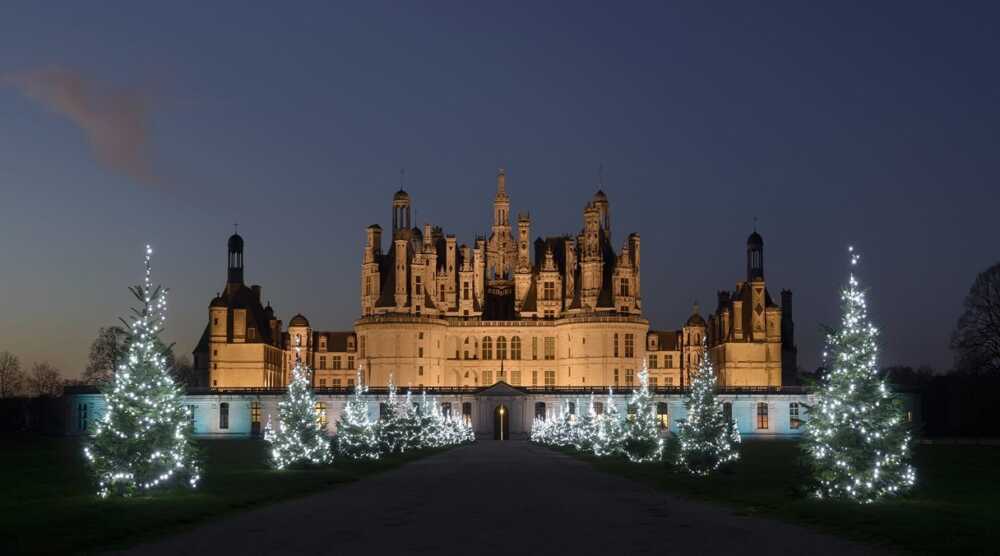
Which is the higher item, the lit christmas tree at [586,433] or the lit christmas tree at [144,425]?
the lit christmas tree at [144,425]

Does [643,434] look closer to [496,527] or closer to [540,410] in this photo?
[496,527]

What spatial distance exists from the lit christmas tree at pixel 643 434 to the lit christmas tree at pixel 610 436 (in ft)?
5.03

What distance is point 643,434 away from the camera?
196 ft

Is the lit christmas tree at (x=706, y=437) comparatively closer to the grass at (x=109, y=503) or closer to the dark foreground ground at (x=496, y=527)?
the dark foreground ground at (x=496, y=527)

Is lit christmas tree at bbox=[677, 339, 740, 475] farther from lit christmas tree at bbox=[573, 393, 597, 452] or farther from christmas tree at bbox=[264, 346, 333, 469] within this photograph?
lit christmas tree at bbox=[573, 393, 597, 452]

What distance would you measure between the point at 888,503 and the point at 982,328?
62635 millimetres

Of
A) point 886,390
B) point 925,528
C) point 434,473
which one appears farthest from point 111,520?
point 434,473

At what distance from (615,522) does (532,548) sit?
5.08 m

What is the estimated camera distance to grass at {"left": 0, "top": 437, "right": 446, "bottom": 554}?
23.2 metres

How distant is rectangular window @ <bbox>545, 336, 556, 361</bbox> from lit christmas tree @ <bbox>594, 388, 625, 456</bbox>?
53703 millimetres

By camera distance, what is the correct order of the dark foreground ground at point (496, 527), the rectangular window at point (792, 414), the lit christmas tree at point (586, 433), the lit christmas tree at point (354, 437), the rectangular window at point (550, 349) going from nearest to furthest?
the dark foreground ground at point (496, 527), the lit christmas tree at point (354, 437), the lit christmas tree at point (586, 433), the rectangular window at point (792, 414), the rectangular window at point (550, 349)

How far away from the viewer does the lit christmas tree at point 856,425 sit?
30219mm

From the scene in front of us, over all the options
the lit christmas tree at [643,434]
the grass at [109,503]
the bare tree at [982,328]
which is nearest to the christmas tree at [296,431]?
the grass at [109,503]

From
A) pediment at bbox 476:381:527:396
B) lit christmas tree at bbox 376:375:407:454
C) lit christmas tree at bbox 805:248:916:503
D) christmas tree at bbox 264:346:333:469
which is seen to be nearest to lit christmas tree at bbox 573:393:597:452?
lit christmas tree at bbox 376:375:407:454
